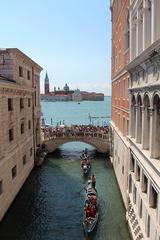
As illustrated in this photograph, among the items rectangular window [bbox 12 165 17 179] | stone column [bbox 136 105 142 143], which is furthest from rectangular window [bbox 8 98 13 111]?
stone column [bbox 136 105 142 143]

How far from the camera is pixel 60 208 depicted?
27609 mm

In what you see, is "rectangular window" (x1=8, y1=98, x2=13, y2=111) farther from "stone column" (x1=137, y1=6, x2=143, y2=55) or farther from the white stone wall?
"stone column" (x1=137, y1=6, x2=143, y2=55)

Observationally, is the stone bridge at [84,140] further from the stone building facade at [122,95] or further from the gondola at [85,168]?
the stone building facade at [122,95]

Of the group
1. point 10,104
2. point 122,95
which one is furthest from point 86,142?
point 10,104

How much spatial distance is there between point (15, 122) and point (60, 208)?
379 inches

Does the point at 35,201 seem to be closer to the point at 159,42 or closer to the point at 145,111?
the point at 145,111

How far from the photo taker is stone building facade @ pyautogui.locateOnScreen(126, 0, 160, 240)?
15.4 m

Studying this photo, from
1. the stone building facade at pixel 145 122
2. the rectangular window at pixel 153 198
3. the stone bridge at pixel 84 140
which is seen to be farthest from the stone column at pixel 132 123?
the stone bridge at pixel 84 140

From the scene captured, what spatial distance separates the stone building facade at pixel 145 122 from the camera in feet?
50.4

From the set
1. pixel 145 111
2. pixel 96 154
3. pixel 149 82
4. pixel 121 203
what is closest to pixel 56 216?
Answer: pixel 121 203

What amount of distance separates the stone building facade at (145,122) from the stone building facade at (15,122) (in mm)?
10501

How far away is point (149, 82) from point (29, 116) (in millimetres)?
25444

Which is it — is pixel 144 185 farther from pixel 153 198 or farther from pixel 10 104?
pixel 10 104

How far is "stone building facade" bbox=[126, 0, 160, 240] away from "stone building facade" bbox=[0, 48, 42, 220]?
10501 mm
